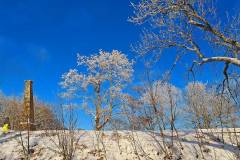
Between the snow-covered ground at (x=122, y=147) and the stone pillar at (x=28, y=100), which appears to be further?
the stone pillar at (x=28, y=100)

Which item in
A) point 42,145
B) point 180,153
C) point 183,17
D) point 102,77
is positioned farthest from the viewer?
point 102,77

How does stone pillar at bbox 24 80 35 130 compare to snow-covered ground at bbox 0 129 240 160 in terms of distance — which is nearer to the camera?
snow-covered ground at bbox 0 129 240 160

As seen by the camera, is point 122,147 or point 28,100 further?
point 28,100

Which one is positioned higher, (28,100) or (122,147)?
(28,100)

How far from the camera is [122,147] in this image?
927 centimetres

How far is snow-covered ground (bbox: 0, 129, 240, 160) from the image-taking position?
29.0ft

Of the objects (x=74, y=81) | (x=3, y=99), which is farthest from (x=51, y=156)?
(x=3, y=99)

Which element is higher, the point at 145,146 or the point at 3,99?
the point at 3,99

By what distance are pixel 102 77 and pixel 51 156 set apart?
20058 millimetres

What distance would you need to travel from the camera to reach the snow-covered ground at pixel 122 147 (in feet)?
29.0

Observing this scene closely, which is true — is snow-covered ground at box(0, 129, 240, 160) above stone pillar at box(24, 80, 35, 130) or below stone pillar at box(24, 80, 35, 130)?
below

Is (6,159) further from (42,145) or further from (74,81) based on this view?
(74,81)

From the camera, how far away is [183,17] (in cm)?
1119

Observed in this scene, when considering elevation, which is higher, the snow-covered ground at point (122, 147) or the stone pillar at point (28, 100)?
the stone pillar at point (28, 100)
